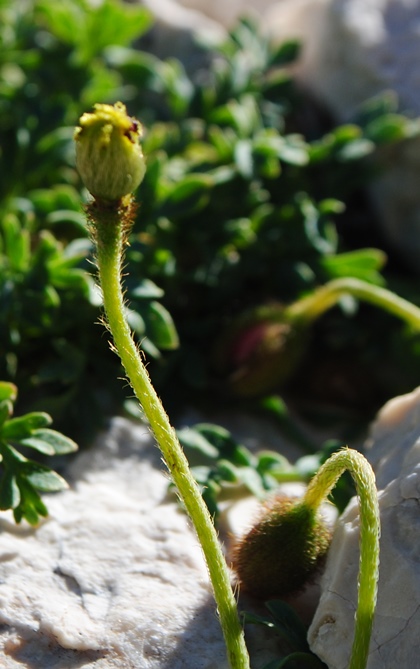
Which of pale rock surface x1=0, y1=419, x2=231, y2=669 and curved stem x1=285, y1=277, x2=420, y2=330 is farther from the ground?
curved stem x1=285, y1=277, x2=420, y2=330

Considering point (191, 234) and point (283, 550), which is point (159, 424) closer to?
point (283, 550)

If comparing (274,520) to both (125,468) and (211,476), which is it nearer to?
(211,476)

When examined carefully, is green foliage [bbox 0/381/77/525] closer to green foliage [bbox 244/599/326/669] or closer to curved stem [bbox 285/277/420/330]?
green foliage [bbox 244/599/326/669]

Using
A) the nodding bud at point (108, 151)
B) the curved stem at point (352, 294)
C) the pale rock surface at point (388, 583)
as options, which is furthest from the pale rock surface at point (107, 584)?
the nodding bud at point (108, 151)

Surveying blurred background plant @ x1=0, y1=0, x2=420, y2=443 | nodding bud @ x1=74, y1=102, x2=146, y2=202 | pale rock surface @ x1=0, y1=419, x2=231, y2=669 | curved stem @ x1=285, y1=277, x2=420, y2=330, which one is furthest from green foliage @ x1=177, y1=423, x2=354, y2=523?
nodding bud @ x1=74, y1=102, x2=146, y2=202

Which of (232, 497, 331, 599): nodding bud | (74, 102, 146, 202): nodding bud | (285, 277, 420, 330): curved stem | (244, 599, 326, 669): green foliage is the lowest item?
(244, 599, 326, 669): green foliage

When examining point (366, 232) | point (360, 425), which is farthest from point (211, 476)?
point (366, 232)
